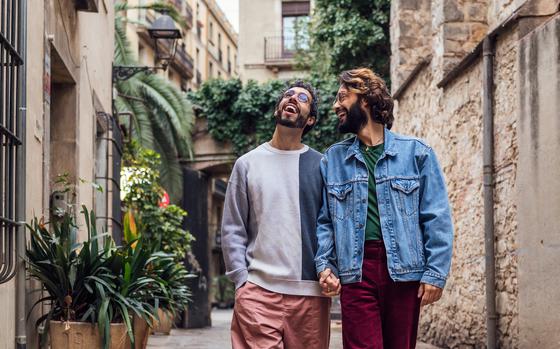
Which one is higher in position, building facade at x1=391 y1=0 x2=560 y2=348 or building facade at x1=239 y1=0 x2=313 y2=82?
building facade at x1=239 y1=0 x2=313 y2=82

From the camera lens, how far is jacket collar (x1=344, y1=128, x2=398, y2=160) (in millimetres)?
4848

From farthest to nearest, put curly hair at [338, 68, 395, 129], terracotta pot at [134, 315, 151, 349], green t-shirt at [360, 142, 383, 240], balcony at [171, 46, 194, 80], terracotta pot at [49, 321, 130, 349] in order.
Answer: balcony at [171, 46, 194, 80] → terracotta pot at [134, 315, 151, 349] → terracotta pot at [49, 321, 130, 349] → curly hair at [338, 68, 395, 129] → green t-shirt at [360, 142, 383, 240]

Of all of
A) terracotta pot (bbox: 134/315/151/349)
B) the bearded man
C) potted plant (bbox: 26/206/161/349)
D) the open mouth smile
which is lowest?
terracotta pot (bbox: 134/315/151/349)

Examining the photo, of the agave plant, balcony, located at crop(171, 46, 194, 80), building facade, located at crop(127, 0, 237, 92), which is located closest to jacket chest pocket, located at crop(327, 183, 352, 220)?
the agave plant

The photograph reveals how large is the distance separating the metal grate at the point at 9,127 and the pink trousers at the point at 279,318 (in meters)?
1.35

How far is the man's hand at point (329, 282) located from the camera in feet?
15.6

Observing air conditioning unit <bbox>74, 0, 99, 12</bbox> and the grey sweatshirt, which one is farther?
air conditioning unit <bbox>74, 0, 99, 12</bbox>

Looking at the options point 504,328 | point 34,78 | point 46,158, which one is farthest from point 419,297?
point 504,328

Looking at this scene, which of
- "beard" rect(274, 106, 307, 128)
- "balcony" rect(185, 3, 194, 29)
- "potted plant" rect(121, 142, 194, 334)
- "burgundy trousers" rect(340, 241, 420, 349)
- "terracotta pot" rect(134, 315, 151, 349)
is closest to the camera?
"burgundy trousers" rect(340, 241, 420, 349)

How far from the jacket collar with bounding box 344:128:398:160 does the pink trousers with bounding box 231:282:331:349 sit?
676mm

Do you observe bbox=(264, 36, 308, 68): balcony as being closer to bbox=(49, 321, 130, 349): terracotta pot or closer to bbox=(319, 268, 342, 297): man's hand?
bbox=(49, 321, 130, 349): terracotta pot

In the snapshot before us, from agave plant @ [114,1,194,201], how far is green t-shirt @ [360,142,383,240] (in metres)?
18.7

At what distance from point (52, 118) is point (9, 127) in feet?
15.5

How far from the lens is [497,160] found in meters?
11.3
